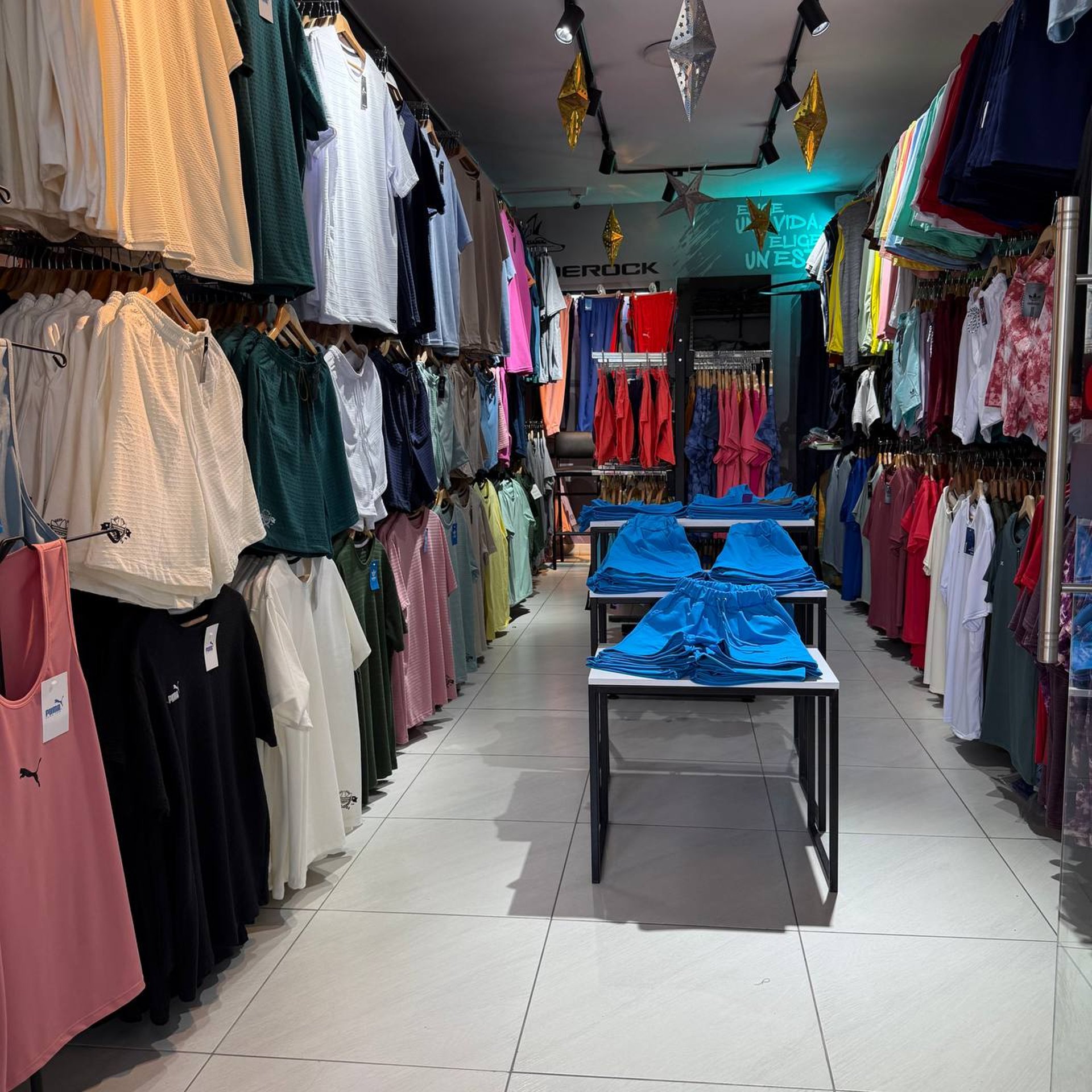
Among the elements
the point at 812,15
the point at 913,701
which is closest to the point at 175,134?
the point at 812,15

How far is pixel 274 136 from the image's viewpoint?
2.71 meters

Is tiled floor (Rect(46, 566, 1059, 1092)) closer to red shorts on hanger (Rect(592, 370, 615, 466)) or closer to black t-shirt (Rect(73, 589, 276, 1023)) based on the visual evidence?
black t-shirt (Rect(73, 589, 276, 1023))

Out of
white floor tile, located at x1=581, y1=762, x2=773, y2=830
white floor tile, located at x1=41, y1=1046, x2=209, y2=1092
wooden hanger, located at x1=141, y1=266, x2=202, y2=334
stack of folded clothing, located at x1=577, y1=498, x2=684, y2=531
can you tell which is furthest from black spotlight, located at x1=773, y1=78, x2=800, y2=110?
white floor tile, located at x1=41, y1=1046, x2=209, y2=1092

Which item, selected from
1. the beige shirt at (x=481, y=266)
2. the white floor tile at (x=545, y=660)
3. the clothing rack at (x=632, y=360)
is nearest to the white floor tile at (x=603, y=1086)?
the white floor tile at (x=545, y=660)

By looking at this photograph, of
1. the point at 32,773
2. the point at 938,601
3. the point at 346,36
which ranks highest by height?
the point at 346,36

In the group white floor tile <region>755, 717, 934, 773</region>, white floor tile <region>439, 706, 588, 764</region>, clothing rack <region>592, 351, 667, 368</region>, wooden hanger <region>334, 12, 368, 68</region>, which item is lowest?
white floor tile <region>755, 717, 934, 773</region>

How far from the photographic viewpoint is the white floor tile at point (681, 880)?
9.14ft

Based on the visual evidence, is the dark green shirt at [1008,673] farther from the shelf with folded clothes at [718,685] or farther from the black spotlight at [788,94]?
the black spotlight at [788,94]

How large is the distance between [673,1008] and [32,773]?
1.57 metres

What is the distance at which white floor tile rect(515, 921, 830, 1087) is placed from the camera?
2127 millimetres

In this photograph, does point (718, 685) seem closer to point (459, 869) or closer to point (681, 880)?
point (681, 880)

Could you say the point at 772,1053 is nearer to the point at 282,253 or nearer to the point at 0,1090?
the point at 0,1090

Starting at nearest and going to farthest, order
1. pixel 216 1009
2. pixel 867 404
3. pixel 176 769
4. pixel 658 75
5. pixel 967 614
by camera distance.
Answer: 1. pixel 176 769
2. pixel 216 1009
3. pixel 967 614
4. pixel 658 75
5. pixel 867 404

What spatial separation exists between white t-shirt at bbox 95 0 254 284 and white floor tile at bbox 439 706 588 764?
8.14ft
